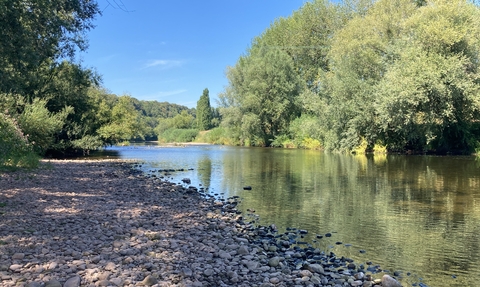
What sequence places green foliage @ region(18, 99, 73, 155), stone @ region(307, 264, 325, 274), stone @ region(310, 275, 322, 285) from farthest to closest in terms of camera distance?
green foliage @ region(18, 99, 73, 155), stone @ region(307, 264, 325, 274), stone @ region(310, 275, 322, 285)

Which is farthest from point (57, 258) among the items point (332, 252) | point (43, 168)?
point (43, 168)

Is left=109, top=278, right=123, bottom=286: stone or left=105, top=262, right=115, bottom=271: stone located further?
left=105, top=262, right=115, bottom=271: stone

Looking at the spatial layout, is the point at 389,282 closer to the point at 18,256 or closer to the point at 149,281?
the point at 149,281

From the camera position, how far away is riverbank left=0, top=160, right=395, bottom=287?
4555 mm

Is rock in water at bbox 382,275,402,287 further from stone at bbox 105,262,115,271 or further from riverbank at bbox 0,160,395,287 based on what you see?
stone at bbox 105,262,115,271

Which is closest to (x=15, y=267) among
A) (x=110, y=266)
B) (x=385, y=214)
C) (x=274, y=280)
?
(x=110, y=266)

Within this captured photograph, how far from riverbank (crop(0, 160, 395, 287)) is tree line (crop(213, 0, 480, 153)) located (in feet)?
76.9

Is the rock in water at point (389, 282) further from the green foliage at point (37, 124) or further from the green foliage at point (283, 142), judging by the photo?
the green foliage at point (283, 142)

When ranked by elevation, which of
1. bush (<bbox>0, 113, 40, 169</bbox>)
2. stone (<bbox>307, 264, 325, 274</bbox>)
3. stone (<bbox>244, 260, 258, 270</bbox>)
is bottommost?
stone (<bbox>307, 264, 325, 274</bbox>)

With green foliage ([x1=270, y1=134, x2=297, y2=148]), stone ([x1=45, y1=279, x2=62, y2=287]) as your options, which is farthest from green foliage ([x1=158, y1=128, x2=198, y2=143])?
stone ([x1=45, y1=279, x2=62, y2=287])

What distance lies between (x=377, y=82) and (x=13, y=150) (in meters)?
28.9

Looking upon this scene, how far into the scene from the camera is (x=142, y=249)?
5652mm

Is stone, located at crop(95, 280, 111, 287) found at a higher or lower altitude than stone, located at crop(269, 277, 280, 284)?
higher

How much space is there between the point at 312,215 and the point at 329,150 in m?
30.6
